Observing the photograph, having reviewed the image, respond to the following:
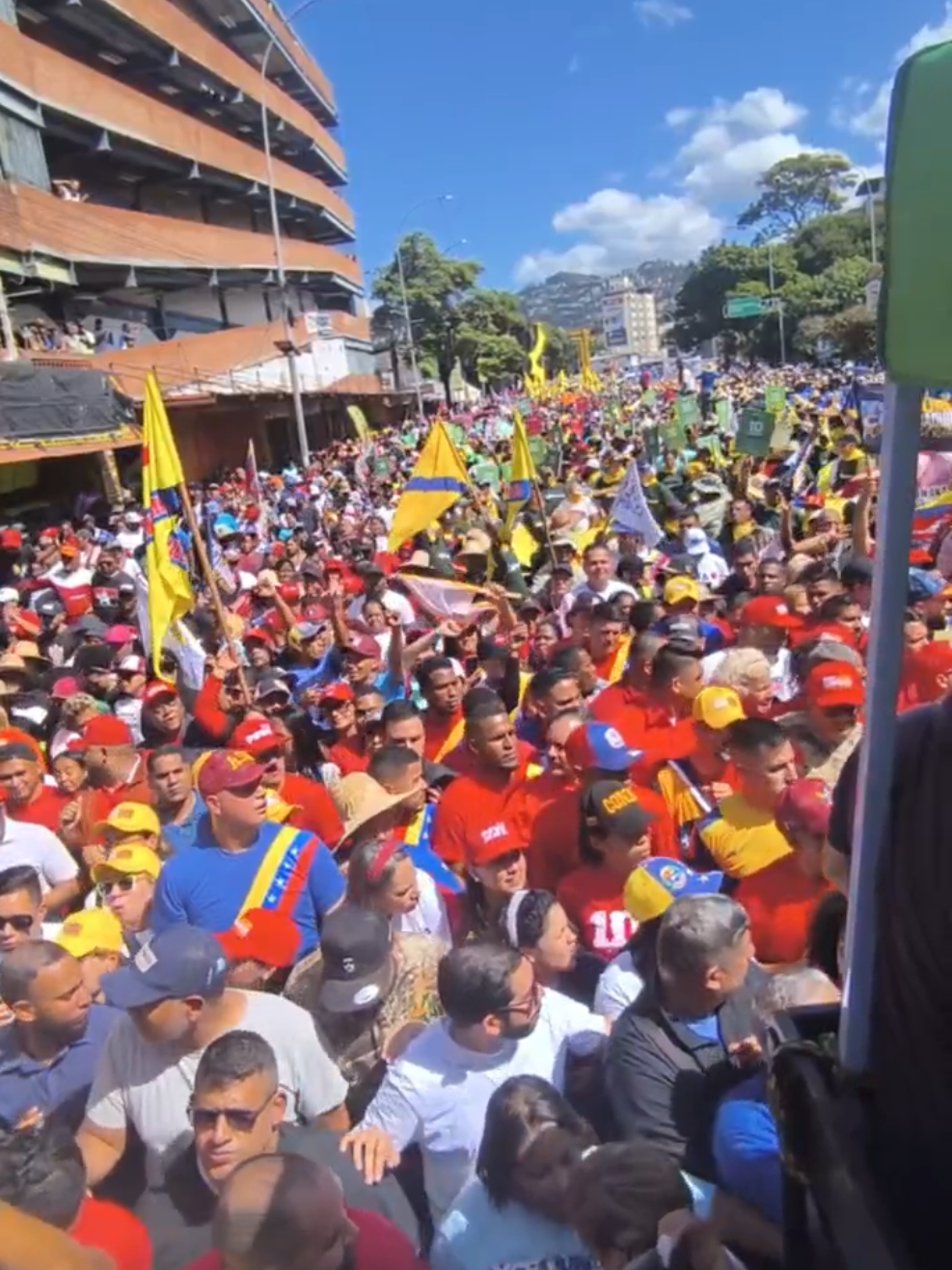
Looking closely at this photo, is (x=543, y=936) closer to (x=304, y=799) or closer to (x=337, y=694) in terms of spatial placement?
(x=304, y=799)

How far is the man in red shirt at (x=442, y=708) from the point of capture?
17.9 feet

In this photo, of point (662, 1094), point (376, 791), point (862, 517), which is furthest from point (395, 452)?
point (662, 1094)

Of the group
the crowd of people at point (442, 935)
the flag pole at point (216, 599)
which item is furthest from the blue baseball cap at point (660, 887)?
the flag pole at point (216, 599)

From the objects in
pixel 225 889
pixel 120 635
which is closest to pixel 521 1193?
pixel 225 889

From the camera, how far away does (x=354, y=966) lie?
121 inches

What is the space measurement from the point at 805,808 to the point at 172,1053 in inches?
72.9

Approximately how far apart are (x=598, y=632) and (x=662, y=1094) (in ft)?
12.6

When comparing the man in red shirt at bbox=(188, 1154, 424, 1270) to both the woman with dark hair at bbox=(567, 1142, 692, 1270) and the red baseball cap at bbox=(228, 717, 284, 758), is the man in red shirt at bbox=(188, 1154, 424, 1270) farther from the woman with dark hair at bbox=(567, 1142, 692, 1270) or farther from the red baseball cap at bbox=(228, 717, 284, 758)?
the red baseball cap at bbox=(228, 717, 284, 758)

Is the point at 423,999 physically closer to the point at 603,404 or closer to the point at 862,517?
the point at 862,517

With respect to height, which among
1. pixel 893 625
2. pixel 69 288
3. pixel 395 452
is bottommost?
pixel 395 452

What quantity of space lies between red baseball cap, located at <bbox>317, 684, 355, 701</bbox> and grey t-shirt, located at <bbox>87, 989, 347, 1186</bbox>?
2678 mm

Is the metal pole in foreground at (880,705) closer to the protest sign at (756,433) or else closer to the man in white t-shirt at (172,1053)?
the man in white t-shirt at (172,1053)

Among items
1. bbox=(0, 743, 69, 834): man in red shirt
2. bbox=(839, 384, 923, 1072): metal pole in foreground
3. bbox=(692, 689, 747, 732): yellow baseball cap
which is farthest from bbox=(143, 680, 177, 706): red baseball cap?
bbox=(839, 384, 923, 1072): metal pole in foreground

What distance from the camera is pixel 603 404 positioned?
37.3 meters
